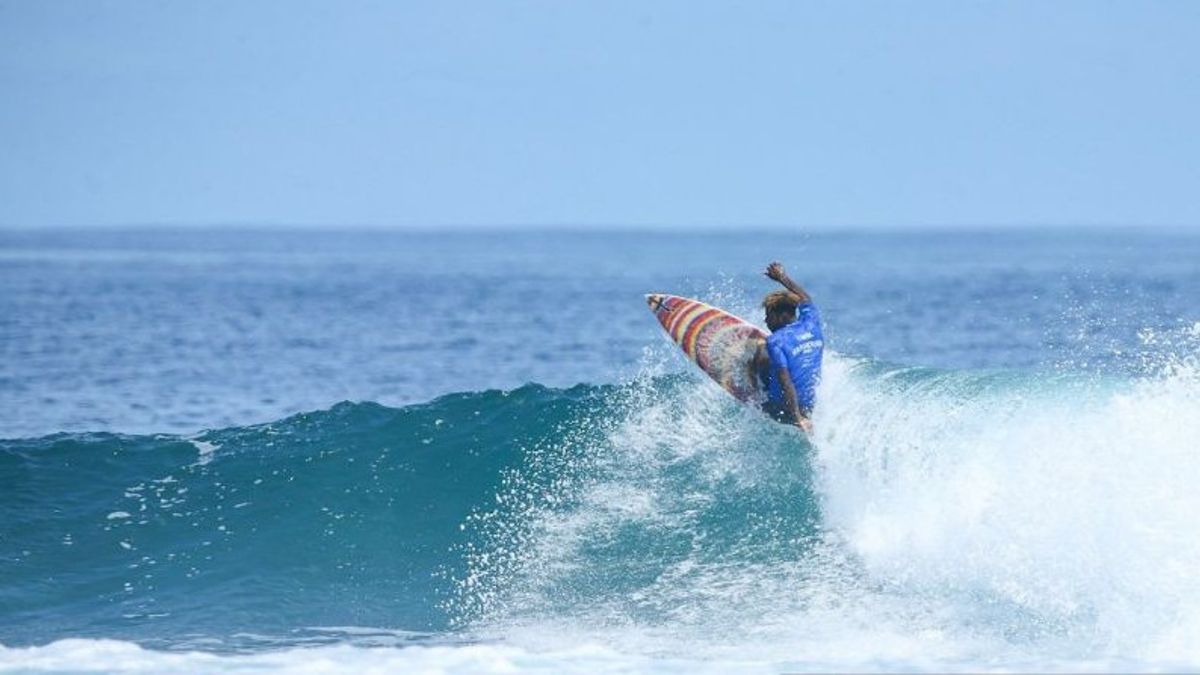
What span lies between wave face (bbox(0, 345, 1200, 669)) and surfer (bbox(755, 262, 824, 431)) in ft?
1.30

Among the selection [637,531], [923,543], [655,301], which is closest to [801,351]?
[637,531]

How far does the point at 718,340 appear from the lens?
15141 millimetres

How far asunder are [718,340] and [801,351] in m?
1.87

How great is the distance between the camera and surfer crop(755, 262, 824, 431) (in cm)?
1333

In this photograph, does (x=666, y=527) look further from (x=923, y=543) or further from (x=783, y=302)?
(x=923, y=543)

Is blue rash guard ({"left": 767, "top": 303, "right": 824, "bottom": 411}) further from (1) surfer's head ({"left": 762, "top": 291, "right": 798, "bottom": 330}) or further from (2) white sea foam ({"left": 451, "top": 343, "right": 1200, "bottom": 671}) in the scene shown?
(2) white sea foam ({"left": 451, "top": 343, "right": 1200, "bottom": 671})

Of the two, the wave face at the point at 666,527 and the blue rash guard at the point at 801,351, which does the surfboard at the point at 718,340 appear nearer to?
the wave face at the point at 666,527

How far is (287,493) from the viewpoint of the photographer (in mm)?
14969

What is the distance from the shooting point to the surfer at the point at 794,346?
43.7ft

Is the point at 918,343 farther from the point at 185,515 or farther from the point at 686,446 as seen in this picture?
the point at 185,515

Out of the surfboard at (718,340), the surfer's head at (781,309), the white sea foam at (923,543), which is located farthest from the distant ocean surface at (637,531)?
the surfer's head at (781,309)

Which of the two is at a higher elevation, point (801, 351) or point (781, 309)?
point (781, 309)

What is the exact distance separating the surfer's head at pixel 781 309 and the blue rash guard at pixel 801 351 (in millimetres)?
58

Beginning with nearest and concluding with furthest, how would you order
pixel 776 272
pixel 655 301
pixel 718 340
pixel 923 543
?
1. pixel 923 543
2. pixel 776 272
3. pixel 718 340
4. pixel 655 301
